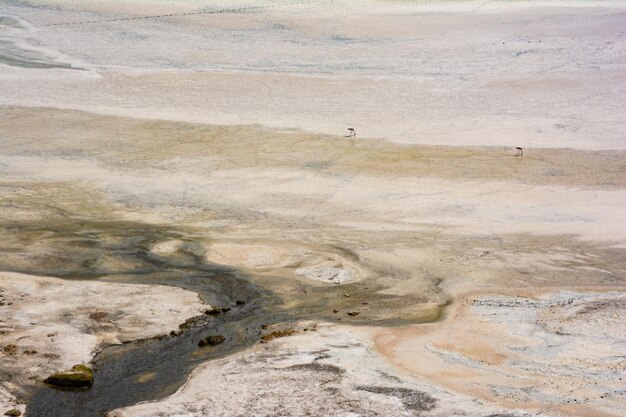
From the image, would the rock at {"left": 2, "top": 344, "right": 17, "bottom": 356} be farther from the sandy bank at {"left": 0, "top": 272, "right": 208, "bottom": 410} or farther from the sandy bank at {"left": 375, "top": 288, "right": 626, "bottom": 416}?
the sandy bank at {"left": 375, "top": 288, "right": 626, "bottom": 416}

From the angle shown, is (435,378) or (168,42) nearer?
(435,378)

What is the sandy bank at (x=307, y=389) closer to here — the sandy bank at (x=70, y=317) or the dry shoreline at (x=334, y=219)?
the dry shoreline at (x=334, y=219)

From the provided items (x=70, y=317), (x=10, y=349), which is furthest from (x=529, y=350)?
(x=10, y=349)

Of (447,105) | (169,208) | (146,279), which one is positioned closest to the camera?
(146,279)

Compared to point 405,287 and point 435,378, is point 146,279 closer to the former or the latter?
point 405,287

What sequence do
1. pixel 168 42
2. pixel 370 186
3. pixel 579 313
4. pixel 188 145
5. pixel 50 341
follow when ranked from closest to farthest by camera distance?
pixel 50 341, pixel 579 313, pixel 370 186, pixel 188 145, pixel 168 42

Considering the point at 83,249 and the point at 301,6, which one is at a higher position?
the point at 301,6

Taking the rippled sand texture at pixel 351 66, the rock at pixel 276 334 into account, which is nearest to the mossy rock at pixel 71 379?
the rock at pixel 276 334

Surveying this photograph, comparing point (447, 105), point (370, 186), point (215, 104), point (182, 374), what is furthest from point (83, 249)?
point (447, 105)
